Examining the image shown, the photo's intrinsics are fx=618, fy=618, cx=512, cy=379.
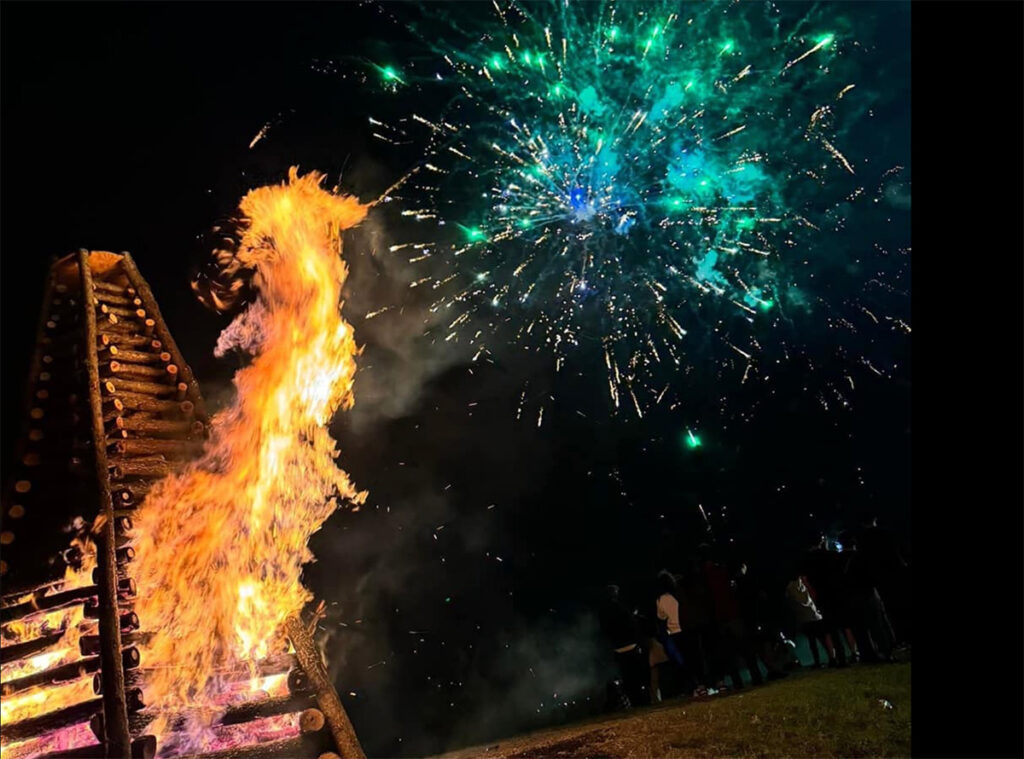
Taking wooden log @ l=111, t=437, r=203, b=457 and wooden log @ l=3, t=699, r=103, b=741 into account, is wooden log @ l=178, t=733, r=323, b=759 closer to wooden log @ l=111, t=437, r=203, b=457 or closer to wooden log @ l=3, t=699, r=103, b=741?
wooden log @ l=3, t=699, r=103, b=741

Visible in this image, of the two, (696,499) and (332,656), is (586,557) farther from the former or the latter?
(332,656)

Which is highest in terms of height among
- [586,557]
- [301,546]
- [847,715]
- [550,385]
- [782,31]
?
[782,31]

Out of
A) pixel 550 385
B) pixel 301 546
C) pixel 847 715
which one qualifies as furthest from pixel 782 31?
pixel 301 546

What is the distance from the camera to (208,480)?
6.51m

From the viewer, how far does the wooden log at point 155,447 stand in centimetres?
600

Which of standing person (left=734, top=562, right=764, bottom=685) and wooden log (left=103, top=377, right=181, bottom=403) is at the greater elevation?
wooden log (left=103, top=377, right=181, bottom=403)

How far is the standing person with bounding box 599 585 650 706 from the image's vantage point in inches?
332

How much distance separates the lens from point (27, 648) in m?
5.26

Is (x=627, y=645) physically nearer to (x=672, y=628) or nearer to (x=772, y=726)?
(x=672, y=628)

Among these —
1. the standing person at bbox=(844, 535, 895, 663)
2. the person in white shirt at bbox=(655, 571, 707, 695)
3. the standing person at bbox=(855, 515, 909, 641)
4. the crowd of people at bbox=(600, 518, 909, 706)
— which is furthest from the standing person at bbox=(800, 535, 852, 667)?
the person in white shirt at bbox=(655, 571, 707, 695)

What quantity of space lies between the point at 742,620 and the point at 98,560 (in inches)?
292

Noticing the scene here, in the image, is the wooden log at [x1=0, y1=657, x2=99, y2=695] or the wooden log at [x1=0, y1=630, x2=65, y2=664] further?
the wooden log at [x1=0, y1=630, x2=65, y2=664]

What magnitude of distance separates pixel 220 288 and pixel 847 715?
8478mm

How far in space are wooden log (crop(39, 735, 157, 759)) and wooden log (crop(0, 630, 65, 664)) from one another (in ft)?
2.72
